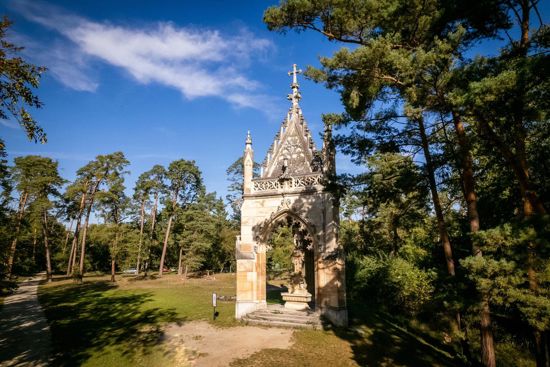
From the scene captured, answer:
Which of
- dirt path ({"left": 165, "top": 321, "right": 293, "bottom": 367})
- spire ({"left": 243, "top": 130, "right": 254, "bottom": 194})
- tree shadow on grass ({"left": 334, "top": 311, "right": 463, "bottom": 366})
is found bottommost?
tree shadow on grass ({"left": 334, "top": 311, "right": 463, "bottom": 366})

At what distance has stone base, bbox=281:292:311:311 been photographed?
44.1 ft

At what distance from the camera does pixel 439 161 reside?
8.98 m

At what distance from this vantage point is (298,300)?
13484 mm

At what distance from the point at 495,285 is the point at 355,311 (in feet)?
35.3

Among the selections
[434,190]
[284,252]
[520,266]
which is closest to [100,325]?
[434,190]

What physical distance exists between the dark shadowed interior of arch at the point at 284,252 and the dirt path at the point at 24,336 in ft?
29.6

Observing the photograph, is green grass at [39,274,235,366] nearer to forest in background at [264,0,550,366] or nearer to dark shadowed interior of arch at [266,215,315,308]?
dark shadowed interior of arch at [266,215,315,308]

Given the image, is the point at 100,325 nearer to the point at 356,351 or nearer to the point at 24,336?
the point at 24,336

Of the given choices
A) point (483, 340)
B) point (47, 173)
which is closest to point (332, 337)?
point (483, 340)

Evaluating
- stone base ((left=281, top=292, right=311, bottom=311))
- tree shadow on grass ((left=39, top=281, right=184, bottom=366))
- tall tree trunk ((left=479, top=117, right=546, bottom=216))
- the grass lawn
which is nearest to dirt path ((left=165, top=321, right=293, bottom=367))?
the grass lawn

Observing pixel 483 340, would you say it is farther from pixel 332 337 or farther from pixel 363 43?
pixel 363 43

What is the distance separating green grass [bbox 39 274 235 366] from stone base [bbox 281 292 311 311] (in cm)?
273

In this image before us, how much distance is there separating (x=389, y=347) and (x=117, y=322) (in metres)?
11.5

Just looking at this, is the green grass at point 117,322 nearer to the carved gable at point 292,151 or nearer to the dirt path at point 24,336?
the dirt path at point 24,336
